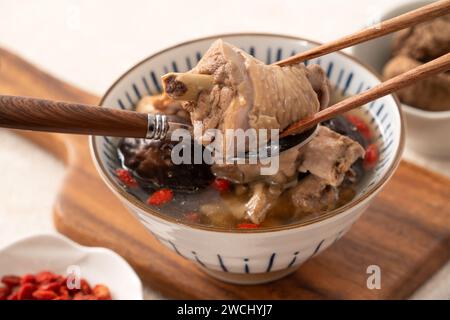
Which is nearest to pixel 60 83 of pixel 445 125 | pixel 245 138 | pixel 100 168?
pixel 100 168

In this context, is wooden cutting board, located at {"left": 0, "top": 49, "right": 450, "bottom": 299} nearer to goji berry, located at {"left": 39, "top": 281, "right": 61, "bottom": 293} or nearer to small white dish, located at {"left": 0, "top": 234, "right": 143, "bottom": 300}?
small white dish, located at {"left": 0, "top": 234, "right": 143, "bottom": 300}

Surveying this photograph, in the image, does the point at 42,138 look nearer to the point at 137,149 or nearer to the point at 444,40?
the point at 137,149

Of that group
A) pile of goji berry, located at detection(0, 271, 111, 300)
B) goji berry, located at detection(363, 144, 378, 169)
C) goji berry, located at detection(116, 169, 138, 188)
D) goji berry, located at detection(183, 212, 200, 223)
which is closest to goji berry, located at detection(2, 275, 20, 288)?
pile of goji berry, located at detection(0, 271, 111, 300)

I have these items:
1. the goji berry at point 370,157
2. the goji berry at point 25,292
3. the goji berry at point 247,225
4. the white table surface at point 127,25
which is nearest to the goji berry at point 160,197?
the goji berry at point 247,225

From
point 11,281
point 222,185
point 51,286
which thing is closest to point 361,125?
point 222,185

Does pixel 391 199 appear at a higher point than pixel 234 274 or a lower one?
higher

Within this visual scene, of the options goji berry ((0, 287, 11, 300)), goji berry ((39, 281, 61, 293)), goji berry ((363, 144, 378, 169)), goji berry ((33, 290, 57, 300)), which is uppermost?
Answer: goji berry ((363, 144, 378, 169))

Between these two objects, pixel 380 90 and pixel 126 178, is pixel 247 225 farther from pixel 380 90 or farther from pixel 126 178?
pixel 380 90
